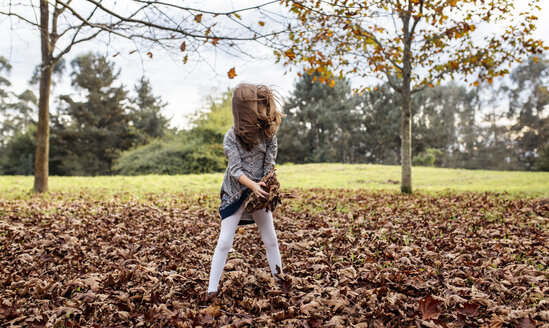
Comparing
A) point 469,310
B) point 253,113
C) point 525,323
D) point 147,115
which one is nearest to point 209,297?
point 253,113

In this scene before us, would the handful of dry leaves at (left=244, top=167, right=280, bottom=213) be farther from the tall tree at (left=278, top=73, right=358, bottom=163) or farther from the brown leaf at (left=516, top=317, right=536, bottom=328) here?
the tall tree at (left=278, top=73, right=358, bottom=163)

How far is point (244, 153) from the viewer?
329 centimetres

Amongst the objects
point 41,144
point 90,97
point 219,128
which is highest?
point 90,97

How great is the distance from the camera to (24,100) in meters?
40.2

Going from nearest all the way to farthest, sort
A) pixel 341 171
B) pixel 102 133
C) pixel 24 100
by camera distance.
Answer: pixel 341 171, pixel 102 133, pixel 24 100

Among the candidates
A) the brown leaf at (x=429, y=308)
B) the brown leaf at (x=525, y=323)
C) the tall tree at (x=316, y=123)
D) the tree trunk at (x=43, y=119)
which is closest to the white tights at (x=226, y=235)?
the brown leaf at (x=429, y=308)

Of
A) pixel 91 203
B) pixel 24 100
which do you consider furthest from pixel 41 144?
pixel 24 100

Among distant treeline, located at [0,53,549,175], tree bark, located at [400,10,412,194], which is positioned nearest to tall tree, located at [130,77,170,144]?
distant treeline, located at [0,53,549,175]

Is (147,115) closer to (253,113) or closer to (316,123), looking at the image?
(316,123)

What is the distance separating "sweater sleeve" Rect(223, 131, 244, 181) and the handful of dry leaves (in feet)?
0.70

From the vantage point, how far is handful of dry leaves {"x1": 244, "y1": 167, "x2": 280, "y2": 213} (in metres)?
3.14

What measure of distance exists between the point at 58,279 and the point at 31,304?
2.17 ft

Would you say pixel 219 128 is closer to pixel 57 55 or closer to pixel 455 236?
pixel 57 55

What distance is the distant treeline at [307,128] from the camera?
102ft
